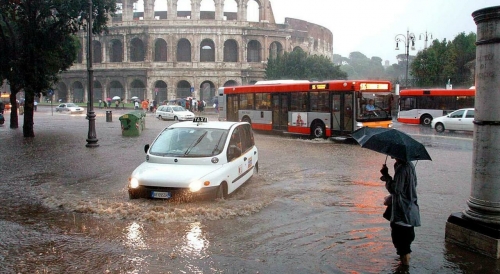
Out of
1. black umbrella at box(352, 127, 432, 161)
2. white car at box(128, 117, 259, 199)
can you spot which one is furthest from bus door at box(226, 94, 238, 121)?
black umbrella at box(352, 127, 432, 161)

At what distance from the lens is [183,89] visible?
59.9m

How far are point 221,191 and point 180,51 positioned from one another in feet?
176

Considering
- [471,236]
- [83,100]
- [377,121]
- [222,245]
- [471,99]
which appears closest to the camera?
[471,236]

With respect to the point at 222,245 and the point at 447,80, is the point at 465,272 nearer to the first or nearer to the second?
the point at 222,245

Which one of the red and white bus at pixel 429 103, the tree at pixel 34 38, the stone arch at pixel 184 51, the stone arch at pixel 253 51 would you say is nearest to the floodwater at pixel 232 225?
the tree at pixel 34 38

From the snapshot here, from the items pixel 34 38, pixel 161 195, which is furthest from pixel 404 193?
pixel 34 38

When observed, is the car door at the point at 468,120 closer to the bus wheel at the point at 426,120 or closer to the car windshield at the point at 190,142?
the bus wheel at the point at 426,120

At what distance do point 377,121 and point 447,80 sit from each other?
28.1m

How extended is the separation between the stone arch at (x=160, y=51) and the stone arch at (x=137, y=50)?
5.78ft

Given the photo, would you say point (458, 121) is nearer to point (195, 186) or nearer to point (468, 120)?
point (468, 120)

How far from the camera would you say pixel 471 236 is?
621cm

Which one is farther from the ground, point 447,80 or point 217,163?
point 447,80

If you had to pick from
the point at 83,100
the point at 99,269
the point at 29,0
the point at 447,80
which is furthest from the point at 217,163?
the point at 83,100

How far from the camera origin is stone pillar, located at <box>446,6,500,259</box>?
233 inches
